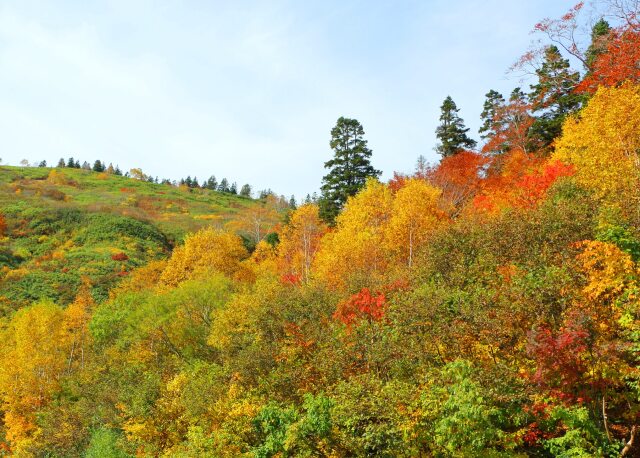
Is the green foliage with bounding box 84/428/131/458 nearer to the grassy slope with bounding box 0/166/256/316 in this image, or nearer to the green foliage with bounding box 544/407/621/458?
the green foliage with bounding box 544/407/621/458

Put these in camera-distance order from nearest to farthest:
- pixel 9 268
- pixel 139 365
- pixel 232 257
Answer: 1. pixel 139 365
2. pixel 232 257
3. pixel 9 268

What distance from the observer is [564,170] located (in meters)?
28.9

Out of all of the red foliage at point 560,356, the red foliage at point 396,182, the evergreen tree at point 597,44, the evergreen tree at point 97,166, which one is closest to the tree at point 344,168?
the red foliage at point 396,182

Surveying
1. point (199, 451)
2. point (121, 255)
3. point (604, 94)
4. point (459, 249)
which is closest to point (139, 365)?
point (199, 451)

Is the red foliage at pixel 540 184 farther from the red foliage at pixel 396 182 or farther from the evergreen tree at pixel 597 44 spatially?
the red foliage at pixel 396 182

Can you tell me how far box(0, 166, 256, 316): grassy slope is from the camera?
70375 millimetres

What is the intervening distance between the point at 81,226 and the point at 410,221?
78.7 m

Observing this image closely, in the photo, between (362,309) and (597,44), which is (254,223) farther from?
(362,309)

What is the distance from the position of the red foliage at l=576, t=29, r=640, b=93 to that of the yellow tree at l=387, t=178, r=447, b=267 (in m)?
13.0

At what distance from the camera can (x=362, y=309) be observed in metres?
20.9

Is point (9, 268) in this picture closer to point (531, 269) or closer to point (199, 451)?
point (199, 451)

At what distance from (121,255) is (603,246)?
75941mm

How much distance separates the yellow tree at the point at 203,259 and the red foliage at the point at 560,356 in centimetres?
3407

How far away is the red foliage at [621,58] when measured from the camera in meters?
29.0
